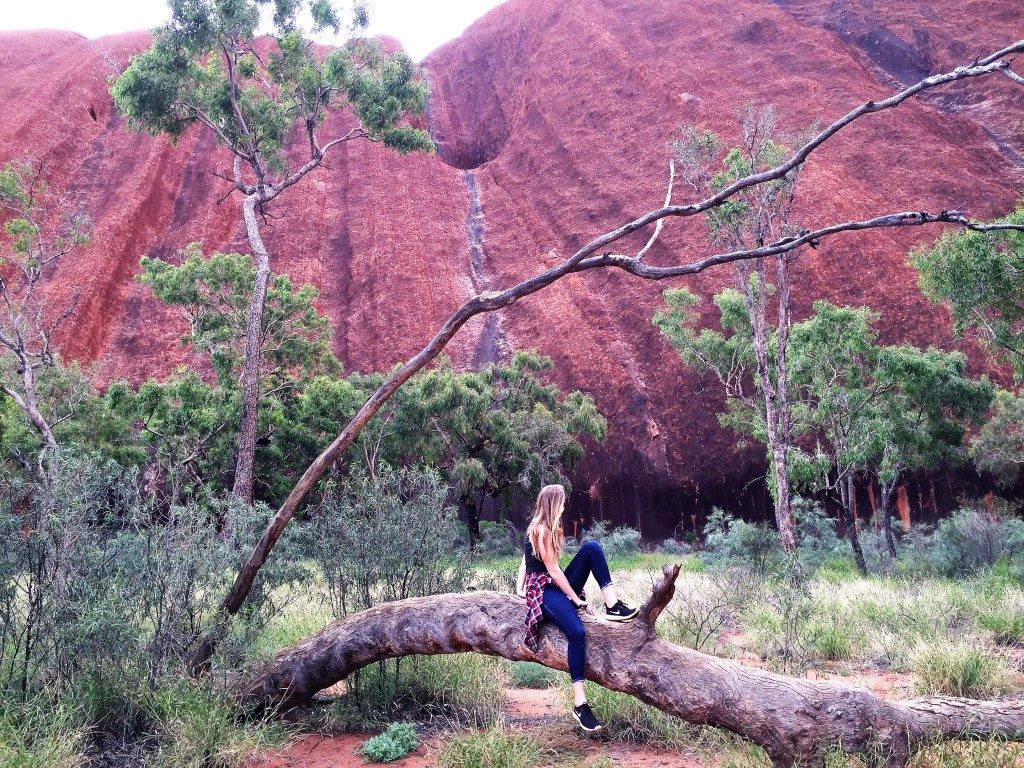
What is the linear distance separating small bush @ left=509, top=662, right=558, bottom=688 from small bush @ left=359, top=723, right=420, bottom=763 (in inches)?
82.3

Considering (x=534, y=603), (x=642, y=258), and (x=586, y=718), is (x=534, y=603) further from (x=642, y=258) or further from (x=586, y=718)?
(x=642, y=258)

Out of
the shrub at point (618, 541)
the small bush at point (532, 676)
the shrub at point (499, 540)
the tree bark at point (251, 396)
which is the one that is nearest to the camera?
the small bush at point (532, 676)

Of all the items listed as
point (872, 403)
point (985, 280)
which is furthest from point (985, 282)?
point (872, 403)

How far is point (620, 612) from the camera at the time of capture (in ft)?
15.2

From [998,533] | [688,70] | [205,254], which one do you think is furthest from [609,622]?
[688,70]

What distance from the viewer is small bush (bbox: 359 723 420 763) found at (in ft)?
16.4

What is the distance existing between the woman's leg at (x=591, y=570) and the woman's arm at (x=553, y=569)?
0.34ft

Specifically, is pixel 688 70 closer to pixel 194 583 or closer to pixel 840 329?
pixel 840 329

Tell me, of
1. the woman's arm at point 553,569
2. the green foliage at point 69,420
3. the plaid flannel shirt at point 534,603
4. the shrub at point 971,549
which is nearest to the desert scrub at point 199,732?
the plaid flannel shirt at point 534,603

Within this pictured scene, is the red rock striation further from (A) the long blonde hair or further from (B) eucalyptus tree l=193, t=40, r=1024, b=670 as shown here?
(B) eucalyptus tree l=193, t=40, r=1024, b=670

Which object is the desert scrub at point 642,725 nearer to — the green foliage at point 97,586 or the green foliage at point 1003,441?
the green foliage at point 97,586

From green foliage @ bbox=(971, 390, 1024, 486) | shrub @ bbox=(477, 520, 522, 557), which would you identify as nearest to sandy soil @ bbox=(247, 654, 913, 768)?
green foliage @ bbox=(971, 390, 1024, 486)

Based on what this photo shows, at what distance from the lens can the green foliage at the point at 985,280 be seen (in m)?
12.0

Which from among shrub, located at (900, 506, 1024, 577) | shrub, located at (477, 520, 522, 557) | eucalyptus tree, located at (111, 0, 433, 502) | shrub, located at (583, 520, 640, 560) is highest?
eucalyptus tree, located at (111, 0, 433, 502)
